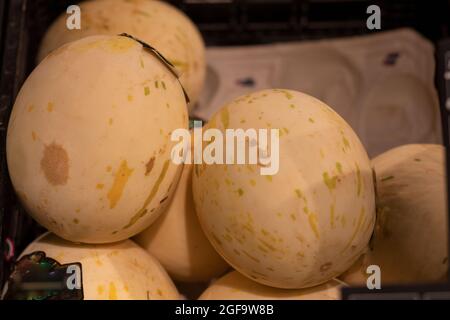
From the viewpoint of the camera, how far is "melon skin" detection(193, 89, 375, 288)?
0.72 meters

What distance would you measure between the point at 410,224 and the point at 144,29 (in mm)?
569

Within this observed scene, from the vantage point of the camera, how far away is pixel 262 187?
724mm

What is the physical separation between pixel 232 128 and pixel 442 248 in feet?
1.14

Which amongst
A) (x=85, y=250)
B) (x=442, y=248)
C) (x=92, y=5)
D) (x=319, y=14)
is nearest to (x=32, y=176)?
(x=85, y=250)

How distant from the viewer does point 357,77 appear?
1231 mm

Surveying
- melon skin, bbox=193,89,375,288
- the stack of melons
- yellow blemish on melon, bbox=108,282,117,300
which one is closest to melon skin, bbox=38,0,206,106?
the stack of melons

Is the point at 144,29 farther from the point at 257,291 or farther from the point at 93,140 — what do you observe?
the point at 257,291

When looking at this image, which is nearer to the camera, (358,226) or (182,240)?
(358,226)

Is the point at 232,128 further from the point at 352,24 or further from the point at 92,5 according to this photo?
the point at 352,24

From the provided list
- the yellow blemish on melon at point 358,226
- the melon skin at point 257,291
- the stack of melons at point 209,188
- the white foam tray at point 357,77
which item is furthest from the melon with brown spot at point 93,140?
the white foam tray at point 357,77

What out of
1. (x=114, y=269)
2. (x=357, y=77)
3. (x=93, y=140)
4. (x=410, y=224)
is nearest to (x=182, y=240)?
(x=114, y=269)

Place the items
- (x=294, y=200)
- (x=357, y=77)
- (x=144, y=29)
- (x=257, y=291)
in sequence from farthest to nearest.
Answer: (x=357, y=77) < (x=144, y=29) < (x=257, y=291) < (x=294, y=200)

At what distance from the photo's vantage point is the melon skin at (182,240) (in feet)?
2.89

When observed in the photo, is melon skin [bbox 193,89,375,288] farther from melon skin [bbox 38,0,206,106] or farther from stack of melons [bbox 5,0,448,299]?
melon skin [bbox 38,0,206,106]
